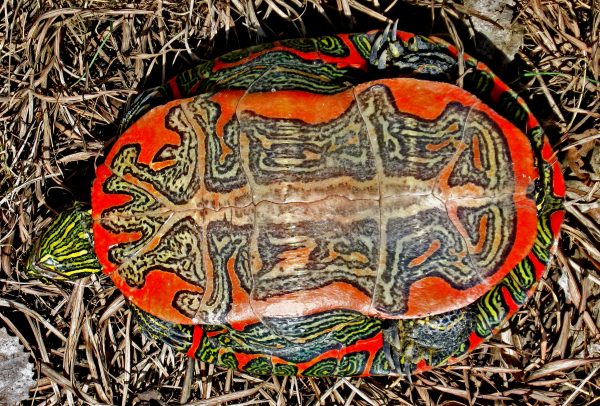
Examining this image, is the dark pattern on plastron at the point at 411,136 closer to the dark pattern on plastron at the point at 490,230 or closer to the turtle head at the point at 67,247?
the dark pattern on plastron at the point at 490,230

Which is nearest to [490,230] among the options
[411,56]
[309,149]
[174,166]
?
[309,149]

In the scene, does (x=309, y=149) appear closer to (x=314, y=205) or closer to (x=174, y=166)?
(x=314, y=205)

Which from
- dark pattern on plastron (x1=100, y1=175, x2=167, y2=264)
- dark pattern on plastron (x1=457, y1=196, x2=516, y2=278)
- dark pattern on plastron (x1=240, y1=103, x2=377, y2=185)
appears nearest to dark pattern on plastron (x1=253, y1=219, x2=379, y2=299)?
dark pattern on plastron (x1=240, y1=103, x2=377, y2=185)

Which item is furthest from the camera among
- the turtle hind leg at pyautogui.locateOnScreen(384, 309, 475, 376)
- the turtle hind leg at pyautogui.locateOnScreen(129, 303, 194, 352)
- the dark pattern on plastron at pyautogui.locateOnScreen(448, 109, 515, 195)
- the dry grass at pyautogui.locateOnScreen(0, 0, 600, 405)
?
the dry grass at pyautogui.locateOnScreen(0, 0, 600, 405)

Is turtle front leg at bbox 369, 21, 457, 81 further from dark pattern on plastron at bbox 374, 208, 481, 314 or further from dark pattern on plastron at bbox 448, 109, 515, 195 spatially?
dark pattern on plastron at bbox 374, 208, 481, 314

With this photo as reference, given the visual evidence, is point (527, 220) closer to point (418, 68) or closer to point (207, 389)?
point (418, 68)
